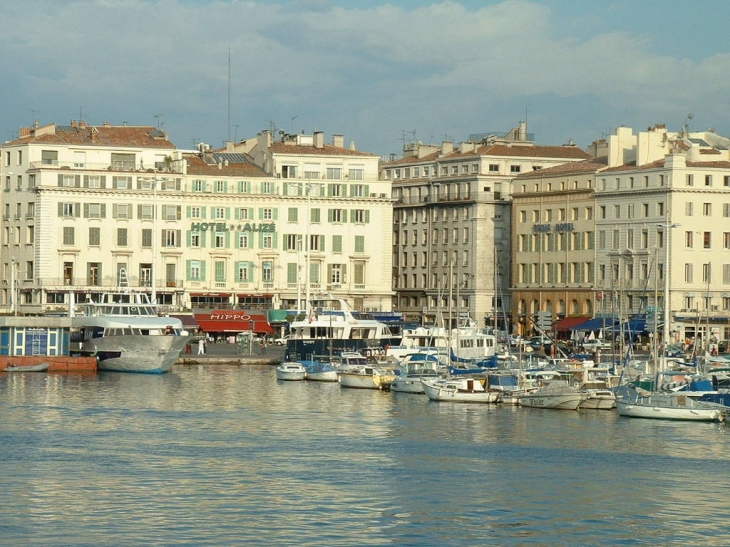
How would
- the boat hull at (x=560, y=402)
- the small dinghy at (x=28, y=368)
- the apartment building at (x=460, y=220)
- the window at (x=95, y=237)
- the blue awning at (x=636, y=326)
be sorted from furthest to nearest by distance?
1. the apartment building at (x=460, y=220)
2. the window at (x=95, y=237)
3. the blue awning at (x=636, y=326)
4. the small dinghy at (x=28, y=368)
5. the boat hull at (x=560, y=402)

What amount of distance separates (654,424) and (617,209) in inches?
2630

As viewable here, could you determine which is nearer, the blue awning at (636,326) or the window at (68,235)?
the blue awning at (636,326)

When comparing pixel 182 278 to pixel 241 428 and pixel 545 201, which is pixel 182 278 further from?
pixel 241 428

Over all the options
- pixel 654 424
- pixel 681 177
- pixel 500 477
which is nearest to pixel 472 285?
pixel 681 177

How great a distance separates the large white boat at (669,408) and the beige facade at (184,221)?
2370 inches

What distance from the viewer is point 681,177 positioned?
131 m

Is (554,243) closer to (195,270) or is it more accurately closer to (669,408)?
(195,270)

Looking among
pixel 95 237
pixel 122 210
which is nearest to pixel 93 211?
pixel 95 237

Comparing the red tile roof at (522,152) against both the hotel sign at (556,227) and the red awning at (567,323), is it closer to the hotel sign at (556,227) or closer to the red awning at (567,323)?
the hotel sign at (556,227)

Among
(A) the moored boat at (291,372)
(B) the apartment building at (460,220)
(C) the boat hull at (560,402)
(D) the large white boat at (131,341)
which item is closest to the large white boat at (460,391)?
(C) the boat hull at (560,402)

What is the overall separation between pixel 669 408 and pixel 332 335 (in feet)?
126

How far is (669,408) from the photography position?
72.4 meters

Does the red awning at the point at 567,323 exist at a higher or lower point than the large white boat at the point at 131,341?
higher

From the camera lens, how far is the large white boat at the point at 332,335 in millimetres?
109188
